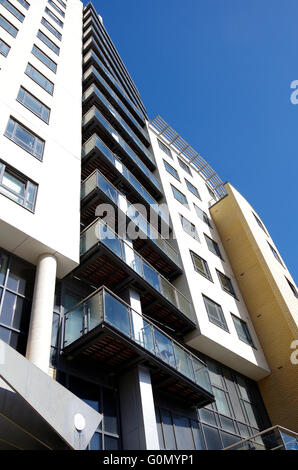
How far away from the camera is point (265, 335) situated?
20141 millimetres

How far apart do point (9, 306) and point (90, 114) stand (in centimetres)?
1336

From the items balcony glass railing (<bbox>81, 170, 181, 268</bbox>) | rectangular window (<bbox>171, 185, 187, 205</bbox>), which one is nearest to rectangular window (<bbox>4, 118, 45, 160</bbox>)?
balcony glass railing (<bbox>81, 170, 181, 268</bbox>)

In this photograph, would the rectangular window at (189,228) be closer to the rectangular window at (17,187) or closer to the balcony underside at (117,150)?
the balcony underside at (117,150)

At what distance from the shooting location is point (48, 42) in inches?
878

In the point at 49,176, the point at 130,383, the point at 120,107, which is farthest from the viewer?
the point at 120,107

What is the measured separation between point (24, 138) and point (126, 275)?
6338 millimetres

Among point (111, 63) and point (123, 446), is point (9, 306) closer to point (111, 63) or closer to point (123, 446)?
point (123, 446)

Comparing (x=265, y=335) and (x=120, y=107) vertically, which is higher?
(x=120, y=107)

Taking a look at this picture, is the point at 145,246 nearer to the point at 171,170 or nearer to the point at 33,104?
the point at 33,104

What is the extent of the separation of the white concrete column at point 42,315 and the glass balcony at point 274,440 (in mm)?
5898

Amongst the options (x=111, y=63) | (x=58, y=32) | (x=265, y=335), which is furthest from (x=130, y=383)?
(x=111, y=63)

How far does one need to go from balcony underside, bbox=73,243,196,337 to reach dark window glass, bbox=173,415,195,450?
3705mm

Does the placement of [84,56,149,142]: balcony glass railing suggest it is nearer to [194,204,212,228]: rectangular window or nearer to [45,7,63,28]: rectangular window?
[45,7,63,28]: rectangular window

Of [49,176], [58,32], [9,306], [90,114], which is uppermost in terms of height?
[58,32]
